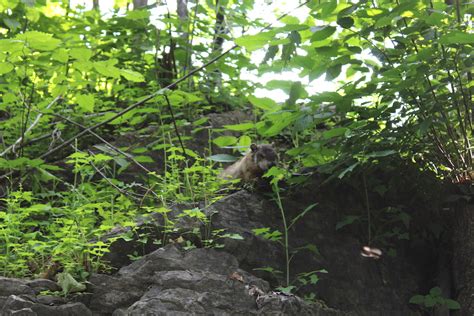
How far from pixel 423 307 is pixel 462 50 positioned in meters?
1.91

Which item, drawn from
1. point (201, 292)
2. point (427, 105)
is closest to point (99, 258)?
point (201, 292)

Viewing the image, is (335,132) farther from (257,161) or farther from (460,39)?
(460,39)

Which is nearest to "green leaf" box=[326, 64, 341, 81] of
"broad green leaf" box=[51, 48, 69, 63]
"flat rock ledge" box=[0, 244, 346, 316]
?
"flat rock ledge" box=[0, 244, 346, 316]

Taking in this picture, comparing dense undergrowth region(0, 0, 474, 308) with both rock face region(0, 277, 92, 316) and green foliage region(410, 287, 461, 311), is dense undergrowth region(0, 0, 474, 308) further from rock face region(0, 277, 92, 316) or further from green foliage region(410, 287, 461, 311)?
green foliage region(410, 287, 461, 311)

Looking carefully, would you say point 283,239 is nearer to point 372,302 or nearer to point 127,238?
point 372,302

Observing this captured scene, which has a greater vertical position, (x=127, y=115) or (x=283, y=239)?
(x=127, y=115)

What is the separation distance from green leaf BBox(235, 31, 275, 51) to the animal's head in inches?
43.9

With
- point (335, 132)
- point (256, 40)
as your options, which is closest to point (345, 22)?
point (256, 40)

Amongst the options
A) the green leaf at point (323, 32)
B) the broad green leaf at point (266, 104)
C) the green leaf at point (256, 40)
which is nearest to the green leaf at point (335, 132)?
the broad green leaf at point (266, 104)

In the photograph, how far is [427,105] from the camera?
3.49 m

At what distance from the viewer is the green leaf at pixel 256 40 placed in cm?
295

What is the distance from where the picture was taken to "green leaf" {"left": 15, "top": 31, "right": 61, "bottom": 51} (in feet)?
9.12

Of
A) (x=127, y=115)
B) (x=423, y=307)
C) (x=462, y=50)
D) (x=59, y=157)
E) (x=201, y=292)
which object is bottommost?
(x=423, y=307)

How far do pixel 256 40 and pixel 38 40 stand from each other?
1.22 m
